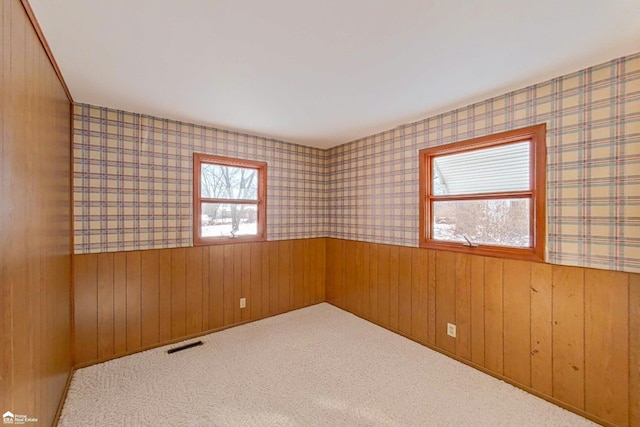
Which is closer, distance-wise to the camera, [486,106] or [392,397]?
[392,397]

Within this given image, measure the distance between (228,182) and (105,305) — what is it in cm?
174

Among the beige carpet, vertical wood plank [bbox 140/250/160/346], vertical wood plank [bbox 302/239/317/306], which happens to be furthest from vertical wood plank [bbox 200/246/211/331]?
vertical wood plank [bbox 302/239/317/306]

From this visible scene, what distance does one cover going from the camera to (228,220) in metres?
3.45

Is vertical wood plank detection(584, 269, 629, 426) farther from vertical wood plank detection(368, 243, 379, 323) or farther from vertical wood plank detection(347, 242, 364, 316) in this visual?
vertical wood plank detection(347, 242, 364, 316)

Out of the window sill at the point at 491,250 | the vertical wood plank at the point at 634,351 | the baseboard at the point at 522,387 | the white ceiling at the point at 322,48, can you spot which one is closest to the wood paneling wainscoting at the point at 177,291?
the white ceiling at the point at 322,48

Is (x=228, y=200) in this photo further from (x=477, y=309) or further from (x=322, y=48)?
(x=477, y=309)

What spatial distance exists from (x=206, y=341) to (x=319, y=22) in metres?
3.10

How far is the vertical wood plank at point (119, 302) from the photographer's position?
267 cm

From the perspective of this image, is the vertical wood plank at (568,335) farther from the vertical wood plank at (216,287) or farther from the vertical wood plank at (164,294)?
the vertical wood plank at (164,294)

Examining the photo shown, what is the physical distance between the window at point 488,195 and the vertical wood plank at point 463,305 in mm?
132

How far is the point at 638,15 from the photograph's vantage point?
1.42 meters

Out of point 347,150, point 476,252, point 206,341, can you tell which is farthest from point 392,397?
point 347,150

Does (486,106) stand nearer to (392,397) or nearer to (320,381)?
(392,397)

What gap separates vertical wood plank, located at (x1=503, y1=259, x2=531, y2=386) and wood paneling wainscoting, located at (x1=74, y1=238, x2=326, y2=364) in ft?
8.14
